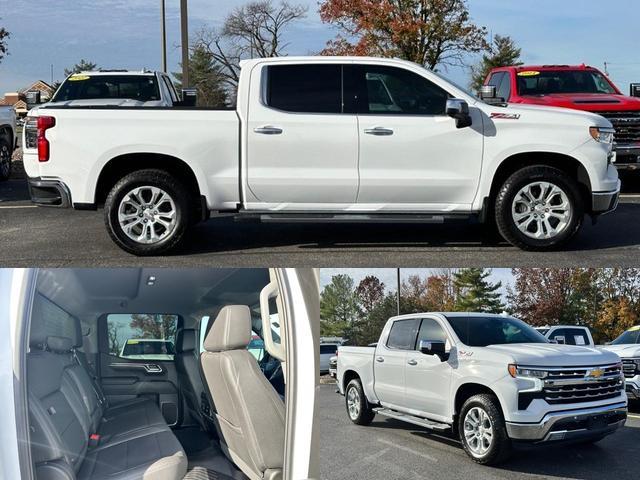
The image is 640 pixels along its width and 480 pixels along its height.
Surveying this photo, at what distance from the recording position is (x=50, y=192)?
727 centimetres

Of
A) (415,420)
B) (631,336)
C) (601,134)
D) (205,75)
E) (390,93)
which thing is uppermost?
(205,75)

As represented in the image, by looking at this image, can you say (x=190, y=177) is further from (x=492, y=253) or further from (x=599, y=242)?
(x=599, y=242)

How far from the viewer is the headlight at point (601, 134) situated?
23.8 feet

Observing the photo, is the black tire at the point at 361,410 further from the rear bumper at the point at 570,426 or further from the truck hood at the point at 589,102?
the truck hood at the point at 589,102

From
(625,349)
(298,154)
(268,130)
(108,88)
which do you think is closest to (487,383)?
(625,349)

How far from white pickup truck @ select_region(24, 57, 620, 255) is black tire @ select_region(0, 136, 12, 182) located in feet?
20.4

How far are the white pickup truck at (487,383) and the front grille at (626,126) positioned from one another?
25.2 feet

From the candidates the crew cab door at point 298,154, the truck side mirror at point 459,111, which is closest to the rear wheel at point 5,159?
the crew cab door at point 298,154

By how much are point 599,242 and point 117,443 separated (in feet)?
21.5

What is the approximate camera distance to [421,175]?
7.18 m

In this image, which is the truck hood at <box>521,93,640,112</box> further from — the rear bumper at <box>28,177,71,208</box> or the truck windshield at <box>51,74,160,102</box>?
the rear bumper at <box>28,177,71,208</box>

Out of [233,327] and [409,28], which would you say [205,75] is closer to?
[409,28]

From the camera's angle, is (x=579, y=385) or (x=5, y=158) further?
(x=5, y=158)

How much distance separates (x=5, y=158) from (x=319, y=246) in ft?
25.4
